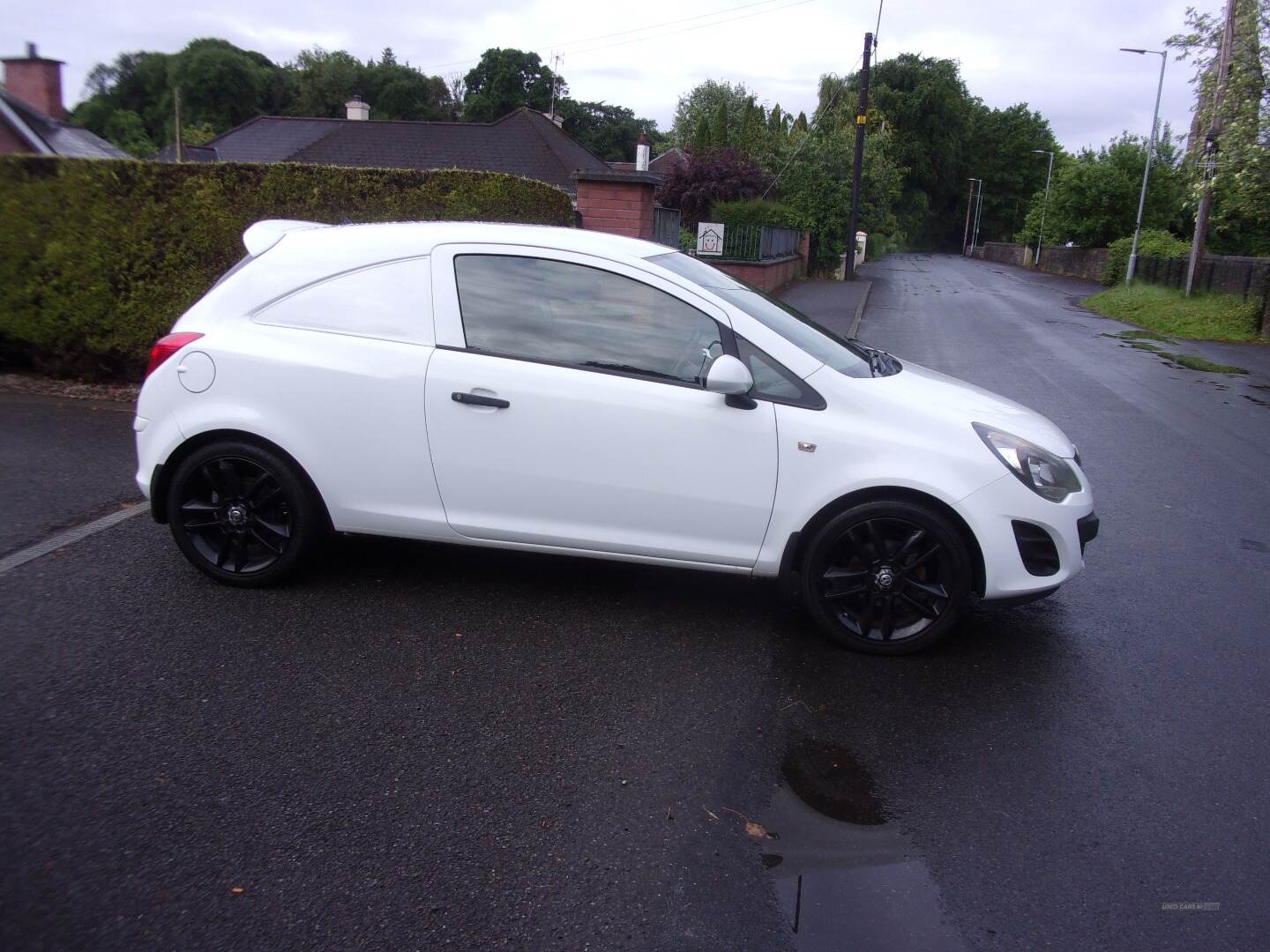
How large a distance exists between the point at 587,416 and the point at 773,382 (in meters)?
0.82

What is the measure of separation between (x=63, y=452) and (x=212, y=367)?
10.6ft

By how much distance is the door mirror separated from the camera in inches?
166

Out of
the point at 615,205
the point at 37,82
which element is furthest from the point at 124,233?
the point at 37,82

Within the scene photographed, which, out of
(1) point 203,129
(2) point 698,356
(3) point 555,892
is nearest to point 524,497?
(2) point 698,356

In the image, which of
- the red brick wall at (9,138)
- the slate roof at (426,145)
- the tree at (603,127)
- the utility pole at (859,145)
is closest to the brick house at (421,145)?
the slate roof at (426,145)

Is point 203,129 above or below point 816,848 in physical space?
above

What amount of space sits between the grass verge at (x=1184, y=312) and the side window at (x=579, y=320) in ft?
67.1

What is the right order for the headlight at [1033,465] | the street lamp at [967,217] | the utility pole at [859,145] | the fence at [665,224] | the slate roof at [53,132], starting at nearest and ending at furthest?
the headlight at [1033,465], the fence at [665,224], the slate roof at [53,132], the utility pole at [859,145], the street lamp at [967,217]

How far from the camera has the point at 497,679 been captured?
4.09 metres

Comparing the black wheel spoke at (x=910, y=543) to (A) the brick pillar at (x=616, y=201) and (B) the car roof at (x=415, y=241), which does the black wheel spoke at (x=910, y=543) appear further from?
(A) the brick pillar at (x=616, y=201)

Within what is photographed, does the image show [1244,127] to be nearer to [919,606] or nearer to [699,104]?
[919,606]

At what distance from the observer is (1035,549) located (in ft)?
14.2

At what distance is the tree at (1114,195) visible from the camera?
44.8 metres

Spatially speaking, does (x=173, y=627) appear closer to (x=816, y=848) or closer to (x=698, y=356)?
(x=698, y=356)
